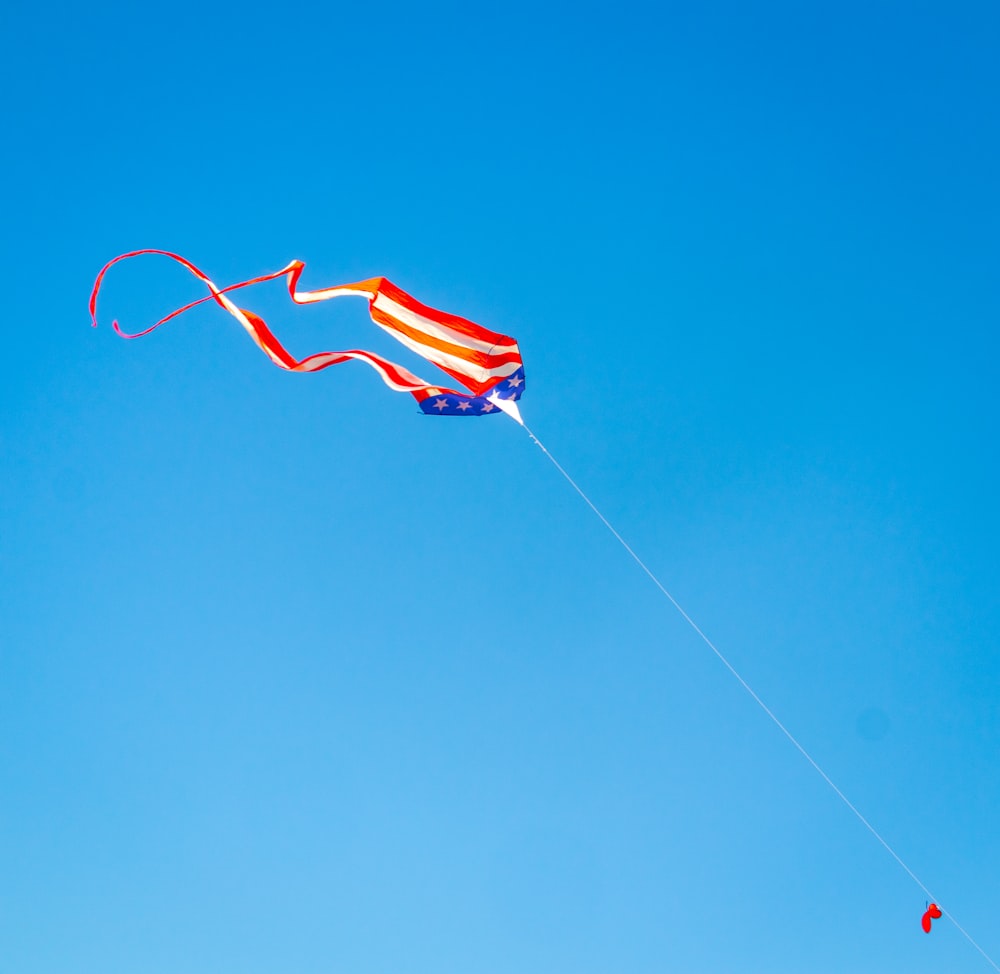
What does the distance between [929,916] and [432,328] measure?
52.9 ft

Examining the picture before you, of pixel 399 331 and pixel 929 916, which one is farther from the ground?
pixel 399 331

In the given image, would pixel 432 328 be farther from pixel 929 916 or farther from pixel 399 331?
pixel 929 916

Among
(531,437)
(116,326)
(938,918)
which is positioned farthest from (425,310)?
(938,918)

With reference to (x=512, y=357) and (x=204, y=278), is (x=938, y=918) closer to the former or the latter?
(x=512, y=357)

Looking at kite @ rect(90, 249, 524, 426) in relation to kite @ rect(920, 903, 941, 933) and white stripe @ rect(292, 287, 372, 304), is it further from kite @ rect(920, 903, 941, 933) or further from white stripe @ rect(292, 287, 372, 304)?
kite @ rect(920, 903, 941, 933)

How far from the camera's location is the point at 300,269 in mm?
19625

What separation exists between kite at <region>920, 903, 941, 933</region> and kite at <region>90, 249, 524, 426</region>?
13.4 m

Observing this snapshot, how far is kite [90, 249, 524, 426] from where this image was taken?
64.1 feet

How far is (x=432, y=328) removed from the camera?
20.0m

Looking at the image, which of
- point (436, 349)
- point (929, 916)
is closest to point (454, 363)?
point (436, 349)

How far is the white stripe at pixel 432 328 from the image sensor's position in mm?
19859

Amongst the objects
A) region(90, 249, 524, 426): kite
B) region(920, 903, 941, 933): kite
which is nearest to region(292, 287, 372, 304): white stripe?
region(90, 249, 524, 426): kite

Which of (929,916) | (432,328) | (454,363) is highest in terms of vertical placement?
(432,328)

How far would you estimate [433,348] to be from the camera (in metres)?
20.0
